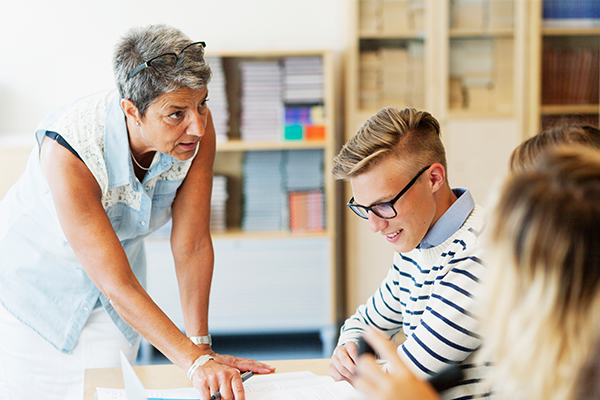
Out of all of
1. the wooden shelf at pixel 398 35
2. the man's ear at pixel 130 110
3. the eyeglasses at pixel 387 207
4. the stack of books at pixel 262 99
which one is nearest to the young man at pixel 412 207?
the eyeglasses at pixel 387 207

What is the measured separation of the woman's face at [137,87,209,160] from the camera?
3.86 ft

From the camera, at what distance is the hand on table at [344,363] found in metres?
1.16

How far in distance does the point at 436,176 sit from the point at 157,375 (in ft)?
2.56

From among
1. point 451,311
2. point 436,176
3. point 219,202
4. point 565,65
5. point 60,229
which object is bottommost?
point 219,202

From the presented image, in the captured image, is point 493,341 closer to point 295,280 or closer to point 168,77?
point 168,77

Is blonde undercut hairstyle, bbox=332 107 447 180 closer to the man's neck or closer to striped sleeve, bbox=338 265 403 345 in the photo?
the man's neck

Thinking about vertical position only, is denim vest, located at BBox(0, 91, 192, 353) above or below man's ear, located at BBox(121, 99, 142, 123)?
below

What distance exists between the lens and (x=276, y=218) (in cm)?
306

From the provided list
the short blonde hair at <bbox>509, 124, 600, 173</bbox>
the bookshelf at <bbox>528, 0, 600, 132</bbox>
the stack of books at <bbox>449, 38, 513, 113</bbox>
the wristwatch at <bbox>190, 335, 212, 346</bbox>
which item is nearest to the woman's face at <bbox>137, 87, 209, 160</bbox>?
the wristwatch at <bbox>190, 335, 212, 346</bbox>

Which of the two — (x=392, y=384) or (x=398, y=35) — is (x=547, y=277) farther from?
(x=398, y=35)

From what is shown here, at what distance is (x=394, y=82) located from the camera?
3074mm

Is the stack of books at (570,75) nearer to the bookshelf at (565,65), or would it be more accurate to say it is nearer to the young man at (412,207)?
the bookshelf at (565,65)

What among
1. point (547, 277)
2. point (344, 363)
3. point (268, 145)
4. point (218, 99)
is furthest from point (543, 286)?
point (218, 99)

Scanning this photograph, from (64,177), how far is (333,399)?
74 cm
